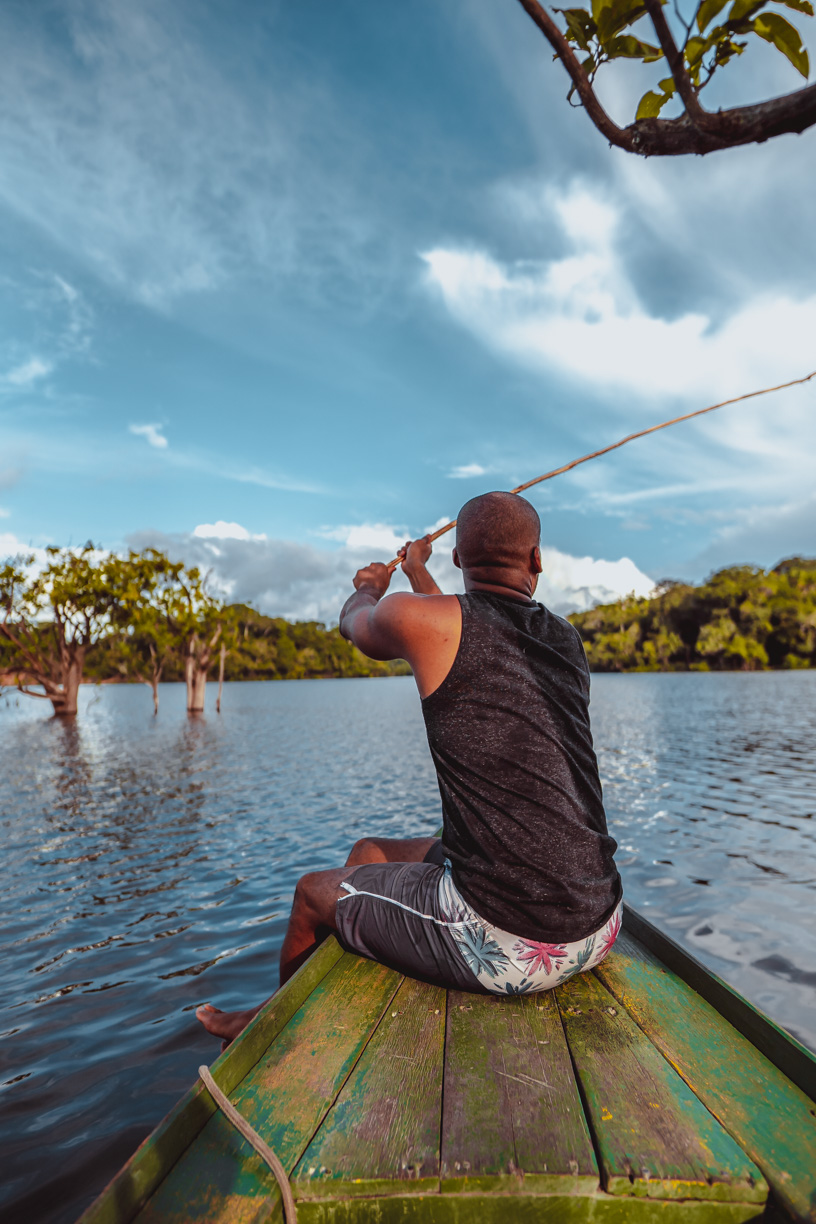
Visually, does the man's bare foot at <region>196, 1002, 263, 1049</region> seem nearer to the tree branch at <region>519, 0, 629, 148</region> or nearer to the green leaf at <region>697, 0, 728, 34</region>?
the tree branch at <region>519, 0, 629, 148</region>

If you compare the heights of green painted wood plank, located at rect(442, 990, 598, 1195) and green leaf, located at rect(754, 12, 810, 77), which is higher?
green leaf, located at rect(754, 12, 810, 77)

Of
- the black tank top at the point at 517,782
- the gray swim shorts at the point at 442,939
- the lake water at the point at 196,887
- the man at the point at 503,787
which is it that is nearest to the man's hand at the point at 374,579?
the man at the point at 503,787

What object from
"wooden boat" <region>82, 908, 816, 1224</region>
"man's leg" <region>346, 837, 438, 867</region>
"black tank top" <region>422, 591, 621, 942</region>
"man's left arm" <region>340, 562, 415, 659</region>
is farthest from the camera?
"man's leg" <region>346, 837, 438, 867</region>

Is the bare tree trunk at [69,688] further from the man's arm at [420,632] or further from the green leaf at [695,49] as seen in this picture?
the green leaf at [695,49]

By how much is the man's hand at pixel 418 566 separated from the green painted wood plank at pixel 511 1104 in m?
1.92

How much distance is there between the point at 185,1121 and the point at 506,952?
1202mm

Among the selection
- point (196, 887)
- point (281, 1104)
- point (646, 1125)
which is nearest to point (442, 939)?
point (281, 1104)

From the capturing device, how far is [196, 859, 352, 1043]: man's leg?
120 inches

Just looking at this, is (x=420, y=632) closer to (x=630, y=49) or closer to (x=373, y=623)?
(x=373, y=623)

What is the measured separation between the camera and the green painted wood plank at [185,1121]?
1.60m

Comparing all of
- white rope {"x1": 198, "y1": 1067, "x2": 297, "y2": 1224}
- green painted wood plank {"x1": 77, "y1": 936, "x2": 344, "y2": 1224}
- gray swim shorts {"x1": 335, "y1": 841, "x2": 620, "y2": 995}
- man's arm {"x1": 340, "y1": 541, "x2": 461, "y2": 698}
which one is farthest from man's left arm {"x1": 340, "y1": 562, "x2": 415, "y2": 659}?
white rope {"x1": 198, "y1": 1067, "x2": 297, "y2": 1224}

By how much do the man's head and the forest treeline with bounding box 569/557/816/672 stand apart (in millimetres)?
80336

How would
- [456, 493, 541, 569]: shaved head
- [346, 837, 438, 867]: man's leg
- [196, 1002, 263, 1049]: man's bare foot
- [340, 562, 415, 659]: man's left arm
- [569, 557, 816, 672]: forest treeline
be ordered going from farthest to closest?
[569, 557, 816, 672]: forest treeline < [346, 837, 438, 867]: man's leg < [196, 1002, 263, 1049]: man's bare foot < [456, 493, 541, 569]: shaved head < [340, 562, 415, 659]: man's left arm

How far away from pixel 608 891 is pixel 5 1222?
291 cm
